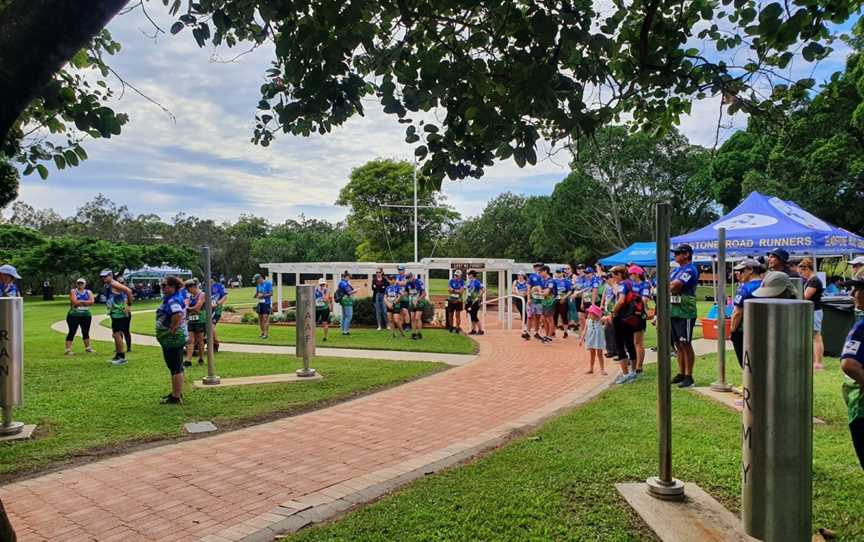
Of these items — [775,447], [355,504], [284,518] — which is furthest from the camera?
[355,504]

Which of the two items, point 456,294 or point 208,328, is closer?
point 208,328

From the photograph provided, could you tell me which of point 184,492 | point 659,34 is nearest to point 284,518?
point 184,492

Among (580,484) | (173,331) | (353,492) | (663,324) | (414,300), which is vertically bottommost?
(353,492)

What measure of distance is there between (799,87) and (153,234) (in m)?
74.0

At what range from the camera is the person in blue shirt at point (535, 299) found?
14.8 meters

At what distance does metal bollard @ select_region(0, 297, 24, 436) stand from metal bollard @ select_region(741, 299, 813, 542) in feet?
22.1

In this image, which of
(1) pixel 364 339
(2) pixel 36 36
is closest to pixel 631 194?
(1) pixel 364 339

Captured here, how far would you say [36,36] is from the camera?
2.58 meters

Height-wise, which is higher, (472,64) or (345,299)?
(472,64)

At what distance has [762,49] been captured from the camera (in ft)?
15.1

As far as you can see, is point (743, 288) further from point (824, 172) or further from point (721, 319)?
point (824, 172)

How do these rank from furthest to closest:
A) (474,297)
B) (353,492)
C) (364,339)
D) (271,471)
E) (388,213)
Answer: (388,213) < (474,297) < (364,339) < (271,471) < (353,492)

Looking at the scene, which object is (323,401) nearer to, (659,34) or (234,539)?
(234,539)

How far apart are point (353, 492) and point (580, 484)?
1.77m
